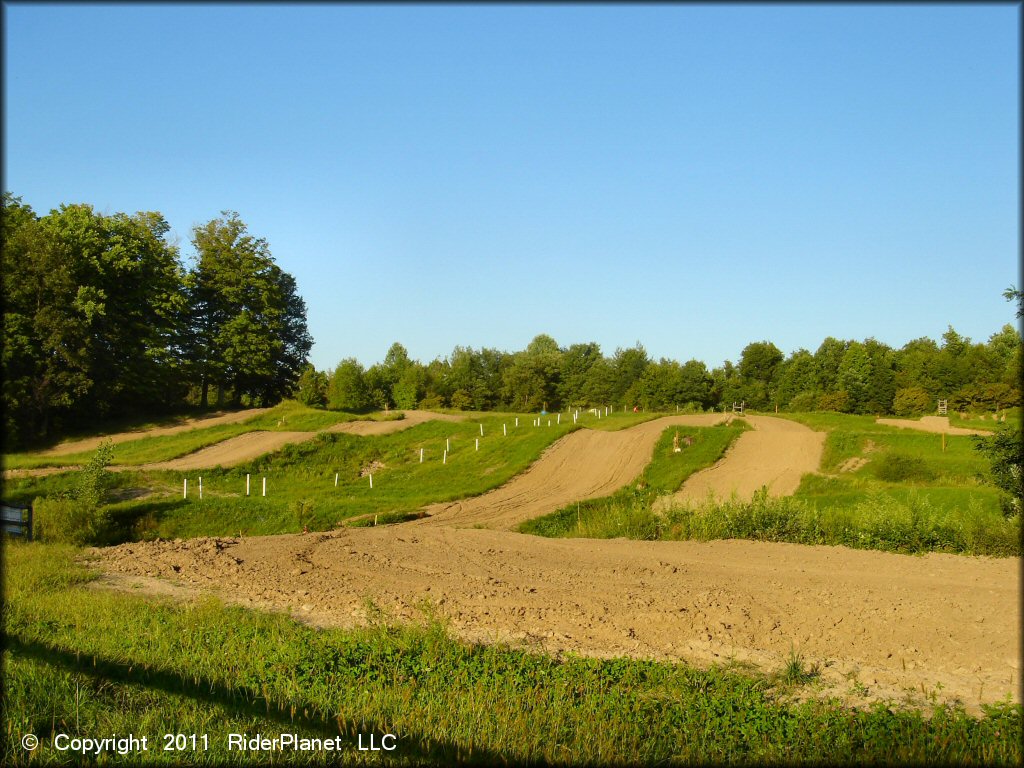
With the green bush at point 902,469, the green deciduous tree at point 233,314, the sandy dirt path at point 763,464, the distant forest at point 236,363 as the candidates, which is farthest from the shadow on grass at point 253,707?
the green deciduous tree at point 233,314

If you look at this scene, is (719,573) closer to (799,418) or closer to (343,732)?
(343,732)

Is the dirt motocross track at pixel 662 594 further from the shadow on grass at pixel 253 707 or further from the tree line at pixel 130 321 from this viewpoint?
the tree line at pixel 130 321

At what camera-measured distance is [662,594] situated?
11.6 metres

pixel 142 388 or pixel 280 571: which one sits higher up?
pixel 142 388

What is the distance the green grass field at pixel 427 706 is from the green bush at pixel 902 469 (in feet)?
80.1

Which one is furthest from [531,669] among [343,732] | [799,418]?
[799,418]

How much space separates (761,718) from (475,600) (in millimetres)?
Answer: 5694

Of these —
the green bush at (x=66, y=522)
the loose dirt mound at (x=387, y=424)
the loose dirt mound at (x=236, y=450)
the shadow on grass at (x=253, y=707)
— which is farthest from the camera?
the loose dirt mound at (x=387, y=424)

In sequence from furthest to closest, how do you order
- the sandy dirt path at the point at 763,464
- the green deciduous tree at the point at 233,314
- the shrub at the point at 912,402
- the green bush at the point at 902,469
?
1. the green deciduous tree at the point at 233,314
2. the shrub at the point at 912,402
3. the sandy dirt path at the point at 763,464
4. the green bush at the point at 902,469

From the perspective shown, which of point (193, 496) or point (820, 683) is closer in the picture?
point (820, 683)

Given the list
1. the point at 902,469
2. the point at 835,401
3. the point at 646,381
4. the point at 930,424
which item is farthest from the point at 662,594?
the point at 646,381

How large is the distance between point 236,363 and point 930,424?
134 ft

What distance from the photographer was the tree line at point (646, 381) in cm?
5022

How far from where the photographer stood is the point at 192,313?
164 ft
